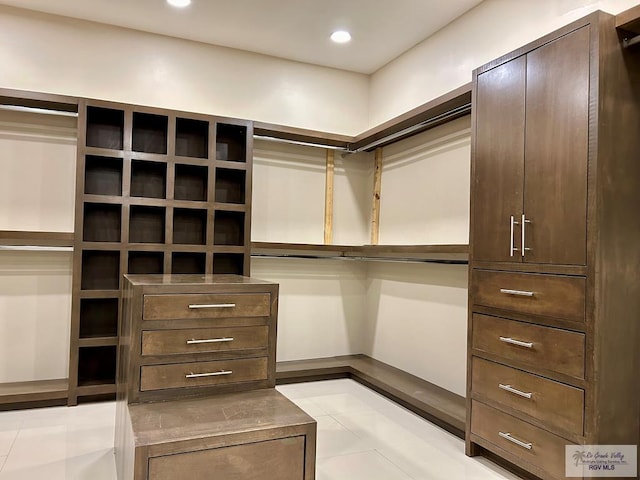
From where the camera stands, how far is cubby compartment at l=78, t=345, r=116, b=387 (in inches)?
145

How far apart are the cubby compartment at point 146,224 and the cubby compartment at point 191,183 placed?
23 cm

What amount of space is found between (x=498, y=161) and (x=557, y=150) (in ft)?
1.24

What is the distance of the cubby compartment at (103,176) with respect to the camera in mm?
3732

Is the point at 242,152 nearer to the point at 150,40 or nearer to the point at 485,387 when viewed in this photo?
the point at 150,40

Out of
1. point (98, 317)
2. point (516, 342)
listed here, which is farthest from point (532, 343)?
point (98, 317)

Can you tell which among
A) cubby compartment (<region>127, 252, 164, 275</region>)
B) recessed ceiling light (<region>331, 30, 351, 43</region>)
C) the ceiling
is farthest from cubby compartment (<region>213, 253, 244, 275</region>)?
recessed ceiling light (<region>331, 30, 351, 43</region>)

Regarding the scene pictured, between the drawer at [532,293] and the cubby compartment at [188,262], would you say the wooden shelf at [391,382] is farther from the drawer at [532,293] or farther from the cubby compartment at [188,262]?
the cubby compartment at [188,262]

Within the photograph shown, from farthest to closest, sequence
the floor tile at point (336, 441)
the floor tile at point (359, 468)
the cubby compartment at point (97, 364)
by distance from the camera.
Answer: the cubby compartment at point (97, 364) → the floor tile at point (336, 441) → the floor tile at point (359, 468)

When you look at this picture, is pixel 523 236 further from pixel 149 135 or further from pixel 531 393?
pixel 149 135

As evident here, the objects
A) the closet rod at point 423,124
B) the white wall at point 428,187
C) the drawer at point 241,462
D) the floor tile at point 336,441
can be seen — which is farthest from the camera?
the white wall at point 428,187

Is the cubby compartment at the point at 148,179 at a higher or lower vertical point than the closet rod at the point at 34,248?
higher

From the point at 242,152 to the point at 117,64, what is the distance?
4.09 feet

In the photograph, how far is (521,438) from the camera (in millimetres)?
2365

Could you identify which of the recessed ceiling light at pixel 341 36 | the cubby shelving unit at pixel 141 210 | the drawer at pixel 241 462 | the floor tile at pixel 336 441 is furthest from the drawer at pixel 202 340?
the recessed ceiling light at pixel 341 36
